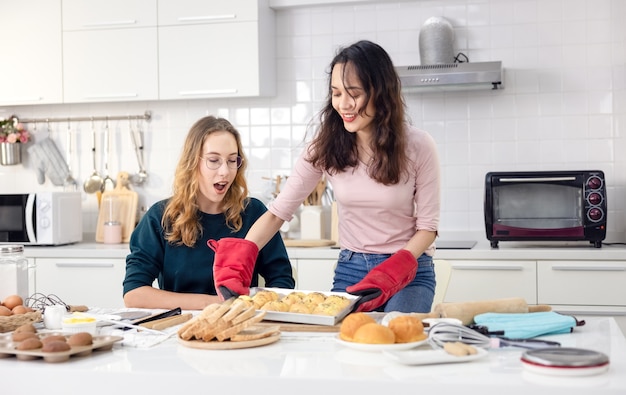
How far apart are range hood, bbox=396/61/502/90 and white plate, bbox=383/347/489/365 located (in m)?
2.37

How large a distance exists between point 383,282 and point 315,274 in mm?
1575

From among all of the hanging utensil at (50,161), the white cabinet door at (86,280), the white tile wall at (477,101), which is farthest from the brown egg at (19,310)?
the hanging utensil at (50,161)

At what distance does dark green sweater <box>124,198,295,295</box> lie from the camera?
2568mm

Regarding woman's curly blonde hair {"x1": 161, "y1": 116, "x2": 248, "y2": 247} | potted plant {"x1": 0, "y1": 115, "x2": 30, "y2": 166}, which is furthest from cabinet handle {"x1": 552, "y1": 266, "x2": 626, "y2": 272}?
potted plant {"x1": 0, "y1": 115, "x2": 30, "y2": 166}

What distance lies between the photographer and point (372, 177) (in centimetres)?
244

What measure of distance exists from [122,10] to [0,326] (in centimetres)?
264

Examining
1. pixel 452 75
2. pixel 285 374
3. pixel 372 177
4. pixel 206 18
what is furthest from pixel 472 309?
pixel 206 18

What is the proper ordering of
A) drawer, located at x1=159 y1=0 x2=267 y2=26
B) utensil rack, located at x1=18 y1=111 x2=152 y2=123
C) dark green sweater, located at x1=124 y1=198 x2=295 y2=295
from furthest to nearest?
1. utensil rack, located at x1=18 y1=111 x2=152 y2=123
2. drawer, located at x1=159 y1=0 x2=267 y2=26
3. dark green sweater, located at x1=124 y1=198 x2=295 y2=295

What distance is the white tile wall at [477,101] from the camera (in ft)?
13.1

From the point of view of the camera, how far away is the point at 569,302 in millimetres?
3467

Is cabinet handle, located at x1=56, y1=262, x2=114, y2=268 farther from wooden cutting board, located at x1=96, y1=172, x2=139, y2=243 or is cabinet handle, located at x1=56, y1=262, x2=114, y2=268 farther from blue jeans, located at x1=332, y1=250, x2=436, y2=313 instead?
blue jeans, located at x1=332, y1=250, x2=436, y2=313

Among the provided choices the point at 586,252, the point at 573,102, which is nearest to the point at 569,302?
the point at 586,252

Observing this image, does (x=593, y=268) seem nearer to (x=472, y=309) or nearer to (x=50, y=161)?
(x=472, y=309)

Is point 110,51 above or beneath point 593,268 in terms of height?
above
